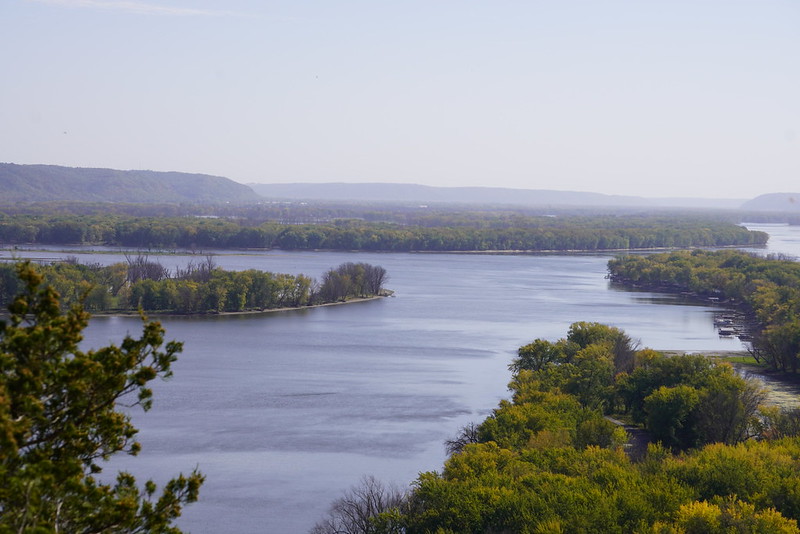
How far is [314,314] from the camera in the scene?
39.5 metres

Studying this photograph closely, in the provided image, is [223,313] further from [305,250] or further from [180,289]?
[305,250]

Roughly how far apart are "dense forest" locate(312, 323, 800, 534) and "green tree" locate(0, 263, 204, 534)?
18.4ft

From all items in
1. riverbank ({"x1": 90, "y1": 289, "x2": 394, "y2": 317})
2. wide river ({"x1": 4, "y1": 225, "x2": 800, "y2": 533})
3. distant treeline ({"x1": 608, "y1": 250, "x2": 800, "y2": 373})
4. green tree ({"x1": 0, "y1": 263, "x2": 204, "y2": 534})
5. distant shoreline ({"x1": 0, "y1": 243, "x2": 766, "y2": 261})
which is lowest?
riverbank ({"x1": 90, "y1": 289, "x2": 394, "y2": 317})

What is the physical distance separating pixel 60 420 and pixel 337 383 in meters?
18.6

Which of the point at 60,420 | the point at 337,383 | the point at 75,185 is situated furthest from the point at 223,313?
the point at 75,185

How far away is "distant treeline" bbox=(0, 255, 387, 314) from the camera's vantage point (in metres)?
37.8

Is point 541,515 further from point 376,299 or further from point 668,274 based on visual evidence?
point 668,274

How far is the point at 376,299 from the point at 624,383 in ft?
81.7

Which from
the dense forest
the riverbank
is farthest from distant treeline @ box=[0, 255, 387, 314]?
the dense forest

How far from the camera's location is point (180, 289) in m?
38.8

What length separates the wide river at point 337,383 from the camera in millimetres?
16000

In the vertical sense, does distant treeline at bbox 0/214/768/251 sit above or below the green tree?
below

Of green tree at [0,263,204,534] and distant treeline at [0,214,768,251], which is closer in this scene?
green tree at [0,263,204,534]

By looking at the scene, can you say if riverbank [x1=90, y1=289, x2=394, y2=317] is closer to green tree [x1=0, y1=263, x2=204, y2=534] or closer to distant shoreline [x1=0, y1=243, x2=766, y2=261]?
distant shoreline [x1=0, y1=243, x2=766, y2=261]
